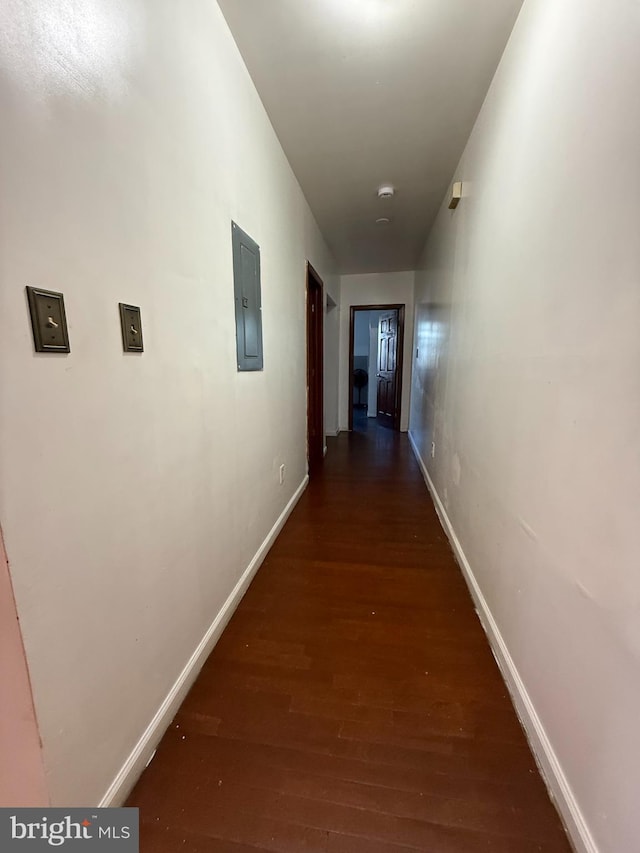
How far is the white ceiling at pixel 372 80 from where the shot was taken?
1386 millimetres

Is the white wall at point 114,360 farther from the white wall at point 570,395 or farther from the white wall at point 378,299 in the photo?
the white wall at point 378,299

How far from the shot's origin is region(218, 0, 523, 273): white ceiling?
1386 millimetres

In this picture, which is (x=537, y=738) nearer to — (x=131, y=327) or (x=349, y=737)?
(x=349, y=737)

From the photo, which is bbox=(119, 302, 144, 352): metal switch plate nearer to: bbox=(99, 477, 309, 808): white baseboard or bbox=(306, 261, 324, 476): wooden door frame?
bbox=(99, 477, 309, 808): white baseboard

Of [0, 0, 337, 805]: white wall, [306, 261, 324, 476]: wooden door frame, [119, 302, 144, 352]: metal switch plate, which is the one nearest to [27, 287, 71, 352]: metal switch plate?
[0, 0, 337, 805]: white wall

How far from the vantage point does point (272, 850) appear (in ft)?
2.81

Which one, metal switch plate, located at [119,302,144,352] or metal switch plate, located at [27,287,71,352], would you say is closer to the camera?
metal switch plate, located at [27,287,71,352]

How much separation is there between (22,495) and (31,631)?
274mm

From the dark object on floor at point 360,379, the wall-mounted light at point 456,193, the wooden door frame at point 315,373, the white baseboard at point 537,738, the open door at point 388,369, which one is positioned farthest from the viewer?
the dark object on floor at point 360,379

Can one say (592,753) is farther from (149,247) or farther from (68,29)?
(68,29)

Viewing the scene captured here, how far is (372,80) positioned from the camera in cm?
171

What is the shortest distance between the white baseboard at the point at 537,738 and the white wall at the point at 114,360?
116cm

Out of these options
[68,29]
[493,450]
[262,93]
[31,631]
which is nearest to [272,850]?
[31,631]

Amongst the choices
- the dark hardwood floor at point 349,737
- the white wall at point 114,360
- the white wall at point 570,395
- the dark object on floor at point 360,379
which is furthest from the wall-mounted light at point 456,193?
the dark object on floor at point 360,379
